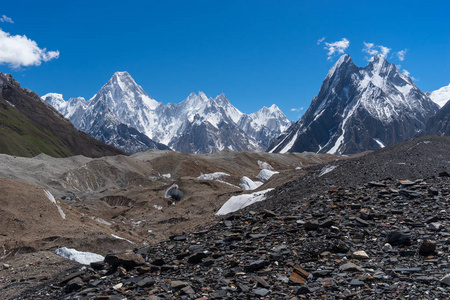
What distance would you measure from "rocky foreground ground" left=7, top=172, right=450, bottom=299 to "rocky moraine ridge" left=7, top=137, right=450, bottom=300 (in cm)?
3

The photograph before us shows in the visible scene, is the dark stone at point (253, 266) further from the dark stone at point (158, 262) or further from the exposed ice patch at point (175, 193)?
the exposed ice patch at point (175, 193)

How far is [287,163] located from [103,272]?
135746mm

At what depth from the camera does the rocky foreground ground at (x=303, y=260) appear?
8445mm

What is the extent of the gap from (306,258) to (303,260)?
0.40 feet

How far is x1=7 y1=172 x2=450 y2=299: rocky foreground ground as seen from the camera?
27.7 feet

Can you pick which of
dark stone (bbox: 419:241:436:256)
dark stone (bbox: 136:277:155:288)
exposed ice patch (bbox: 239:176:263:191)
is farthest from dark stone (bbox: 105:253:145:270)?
exposed ice patch (bbox: 239:176:263:191)

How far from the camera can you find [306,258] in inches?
400

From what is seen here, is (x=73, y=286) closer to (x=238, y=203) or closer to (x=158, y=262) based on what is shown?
(x=158, y=262)

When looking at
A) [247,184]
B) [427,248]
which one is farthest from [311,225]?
[247,184]

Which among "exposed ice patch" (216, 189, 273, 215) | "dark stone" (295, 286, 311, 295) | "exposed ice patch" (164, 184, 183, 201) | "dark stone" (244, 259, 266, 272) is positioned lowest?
"dark stone" (295, 286, 311, 295)

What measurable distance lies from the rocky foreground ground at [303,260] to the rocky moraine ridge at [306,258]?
0.03 m

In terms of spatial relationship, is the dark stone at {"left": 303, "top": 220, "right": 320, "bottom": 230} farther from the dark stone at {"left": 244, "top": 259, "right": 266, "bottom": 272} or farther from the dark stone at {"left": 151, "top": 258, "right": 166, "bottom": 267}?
the dark stone at {"left": 151, "top": 258, "right": 166, "bottom": 267}

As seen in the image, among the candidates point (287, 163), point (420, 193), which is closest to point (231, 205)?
point (420, 193)

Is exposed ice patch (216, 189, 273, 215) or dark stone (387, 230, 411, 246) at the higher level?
exposed ice patch (216, 189, 273, 215)
